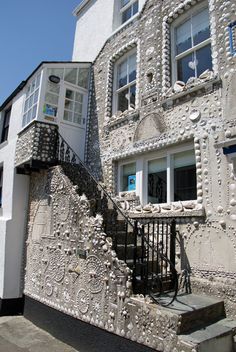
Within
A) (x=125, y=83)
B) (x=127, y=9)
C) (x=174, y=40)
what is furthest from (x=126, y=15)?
(x=174, y=40)

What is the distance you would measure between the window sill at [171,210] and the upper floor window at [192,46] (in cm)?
302

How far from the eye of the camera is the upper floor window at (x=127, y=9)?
9.35 metres

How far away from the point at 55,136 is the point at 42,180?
1.30 meters

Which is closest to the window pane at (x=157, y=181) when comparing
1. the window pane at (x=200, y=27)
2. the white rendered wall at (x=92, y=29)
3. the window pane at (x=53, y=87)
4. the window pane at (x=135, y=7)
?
the window pane at (x=200, y=27)

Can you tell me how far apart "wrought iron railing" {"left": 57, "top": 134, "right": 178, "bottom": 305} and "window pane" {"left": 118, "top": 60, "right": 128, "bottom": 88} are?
267 cm

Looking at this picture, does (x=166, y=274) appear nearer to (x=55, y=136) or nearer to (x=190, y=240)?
(x=190, y=240)

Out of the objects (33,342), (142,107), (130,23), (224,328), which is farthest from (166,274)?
(130,23)

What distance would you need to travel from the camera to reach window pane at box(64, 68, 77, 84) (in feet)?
30.7

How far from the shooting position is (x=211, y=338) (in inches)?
156

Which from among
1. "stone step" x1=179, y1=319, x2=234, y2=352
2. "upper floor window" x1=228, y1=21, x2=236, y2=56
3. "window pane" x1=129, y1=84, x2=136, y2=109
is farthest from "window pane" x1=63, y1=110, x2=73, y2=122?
"stone step" x1=179, y1=319, x2=234, y2=352

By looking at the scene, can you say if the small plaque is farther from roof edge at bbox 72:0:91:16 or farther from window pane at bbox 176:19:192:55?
roof edge at bbox 72:0:91:16

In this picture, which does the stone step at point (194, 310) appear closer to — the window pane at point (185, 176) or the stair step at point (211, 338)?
the stair step at point (211, 338)

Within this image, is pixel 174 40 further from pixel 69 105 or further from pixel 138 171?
pixel 69 105

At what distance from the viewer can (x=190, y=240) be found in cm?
572
